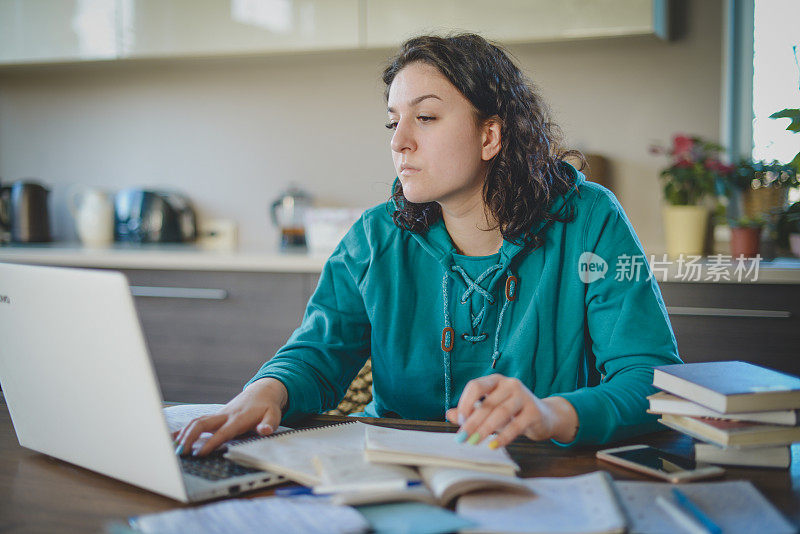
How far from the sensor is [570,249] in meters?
1.32

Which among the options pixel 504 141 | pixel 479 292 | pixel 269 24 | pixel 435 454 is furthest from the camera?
pixel 269 24

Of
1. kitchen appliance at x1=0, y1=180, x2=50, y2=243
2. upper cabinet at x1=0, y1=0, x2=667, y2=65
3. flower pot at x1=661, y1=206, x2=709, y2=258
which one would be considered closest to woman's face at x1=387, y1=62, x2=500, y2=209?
upper cabinet at x1=0, y1=0, x2=667, y2=65

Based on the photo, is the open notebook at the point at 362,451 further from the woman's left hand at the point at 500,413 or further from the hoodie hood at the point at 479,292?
the hoodie hood at the point at 479,292

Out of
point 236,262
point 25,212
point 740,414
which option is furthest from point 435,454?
point 25,212

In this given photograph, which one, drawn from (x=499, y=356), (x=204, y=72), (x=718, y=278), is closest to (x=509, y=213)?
(x=499, y=356)

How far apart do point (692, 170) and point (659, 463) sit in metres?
1.71

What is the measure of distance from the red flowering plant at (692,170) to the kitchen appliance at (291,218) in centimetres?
131

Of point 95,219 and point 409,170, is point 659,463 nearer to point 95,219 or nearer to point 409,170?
point 409,170

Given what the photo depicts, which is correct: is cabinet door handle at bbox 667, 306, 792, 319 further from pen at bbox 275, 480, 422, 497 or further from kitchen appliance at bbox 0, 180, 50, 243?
kitchen appliance at bbox 0, 180, 50, 243

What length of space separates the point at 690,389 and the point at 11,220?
3013 millimetres

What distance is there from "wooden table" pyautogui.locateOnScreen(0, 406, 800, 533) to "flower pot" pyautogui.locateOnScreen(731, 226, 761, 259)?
1465mm

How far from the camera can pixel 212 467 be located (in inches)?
34.9

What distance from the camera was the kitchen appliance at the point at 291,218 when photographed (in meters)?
2.90

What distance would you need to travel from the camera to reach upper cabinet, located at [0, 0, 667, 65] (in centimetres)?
237
